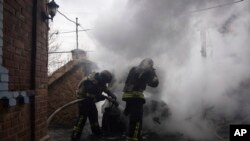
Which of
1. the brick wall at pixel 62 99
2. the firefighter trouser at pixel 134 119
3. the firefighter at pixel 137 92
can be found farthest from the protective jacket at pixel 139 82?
the brick wall at pixel 62 99

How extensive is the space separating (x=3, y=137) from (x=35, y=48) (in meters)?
1.54

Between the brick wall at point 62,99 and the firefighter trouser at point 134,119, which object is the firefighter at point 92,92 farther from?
the brick wall at point 62,99

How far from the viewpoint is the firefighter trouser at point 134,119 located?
6375 mm

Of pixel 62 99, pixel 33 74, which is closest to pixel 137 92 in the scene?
pixel 33 74

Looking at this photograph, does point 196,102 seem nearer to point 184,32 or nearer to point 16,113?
point 184,32

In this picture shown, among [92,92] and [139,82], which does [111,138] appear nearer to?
[92,92]

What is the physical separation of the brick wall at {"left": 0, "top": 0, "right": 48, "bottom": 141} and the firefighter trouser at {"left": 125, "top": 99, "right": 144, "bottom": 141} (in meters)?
1.88

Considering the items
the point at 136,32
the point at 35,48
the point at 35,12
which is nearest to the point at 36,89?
the point at 35,48

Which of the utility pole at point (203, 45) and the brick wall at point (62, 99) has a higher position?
the utility pole at point (203, 45)

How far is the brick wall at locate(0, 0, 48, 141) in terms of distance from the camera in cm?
364

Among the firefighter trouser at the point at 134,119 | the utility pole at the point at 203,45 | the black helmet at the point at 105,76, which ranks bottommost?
the firefighter trouser at the point at 134,119

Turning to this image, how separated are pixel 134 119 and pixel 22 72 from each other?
2973mm

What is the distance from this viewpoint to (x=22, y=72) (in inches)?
166

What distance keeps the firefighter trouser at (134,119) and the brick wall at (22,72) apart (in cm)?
188
